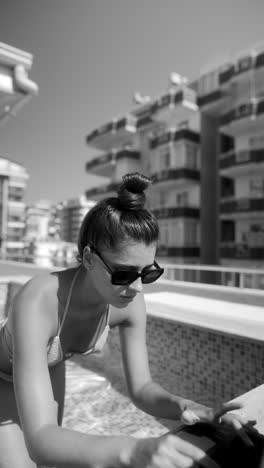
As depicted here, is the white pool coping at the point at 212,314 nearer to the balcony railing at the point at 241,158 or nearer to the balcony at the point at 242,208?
the balcony at the point at 242,208

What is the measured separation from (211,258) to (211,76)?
1335cm

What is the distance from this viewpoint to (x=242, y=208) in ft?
68.7

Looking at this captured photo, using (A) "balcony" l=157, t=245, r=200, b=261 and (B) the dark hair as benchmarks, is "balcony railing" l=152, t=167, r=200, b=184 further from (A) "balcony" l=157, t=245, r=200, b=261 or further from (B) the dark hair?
(B) the dark hair

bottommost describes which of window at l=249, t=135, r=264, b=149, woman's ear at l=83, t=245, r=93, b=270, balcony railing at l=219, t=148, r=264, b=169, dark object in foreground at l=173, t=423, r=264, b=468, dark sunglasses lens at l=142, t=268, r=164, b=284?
dark object in foreground at l=173, t=423, r=264, b=468

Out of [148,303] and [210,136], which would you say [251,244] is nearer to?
[210,136]

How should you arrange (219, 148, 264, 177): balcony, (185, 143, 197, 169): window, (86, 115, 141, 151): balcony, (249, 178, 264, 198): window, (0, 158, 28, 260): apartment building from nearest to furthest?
(219, 148, 264, 177): balcony → (249, 178, 264, 198): window → (185, 143, 197, 169): window → (86, 115, 141, 151): balcony → (0, 158, 28, 260): apartment building

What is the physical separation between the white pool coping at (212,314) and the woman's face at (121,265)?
2.13m

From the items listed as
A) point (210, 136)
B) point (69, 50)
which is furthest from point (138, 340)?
point (210, 136)

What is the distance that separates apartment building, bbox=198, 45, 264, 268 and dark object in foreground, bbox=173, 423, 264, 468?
19558mm

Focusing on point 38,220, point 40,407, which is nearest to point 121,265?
point 40,407

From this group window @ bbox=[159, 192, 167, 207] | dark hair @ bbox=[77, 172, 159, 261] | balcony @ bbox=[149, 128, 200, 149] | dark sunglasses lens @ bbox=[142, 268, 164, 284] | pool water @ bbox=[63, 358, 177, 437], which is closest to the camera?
dark hair @ bbox=[77, 172, 159, 261]

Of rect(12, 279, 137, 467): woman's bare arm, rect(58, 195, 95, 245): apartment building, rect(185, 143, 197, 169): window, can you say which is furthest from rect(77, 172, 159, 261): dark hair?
rect(58, 195, 95, 245): apartment building

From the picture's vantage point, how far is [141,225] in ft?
4.58

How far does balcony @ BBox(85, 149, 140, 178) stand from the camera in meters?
29.9
